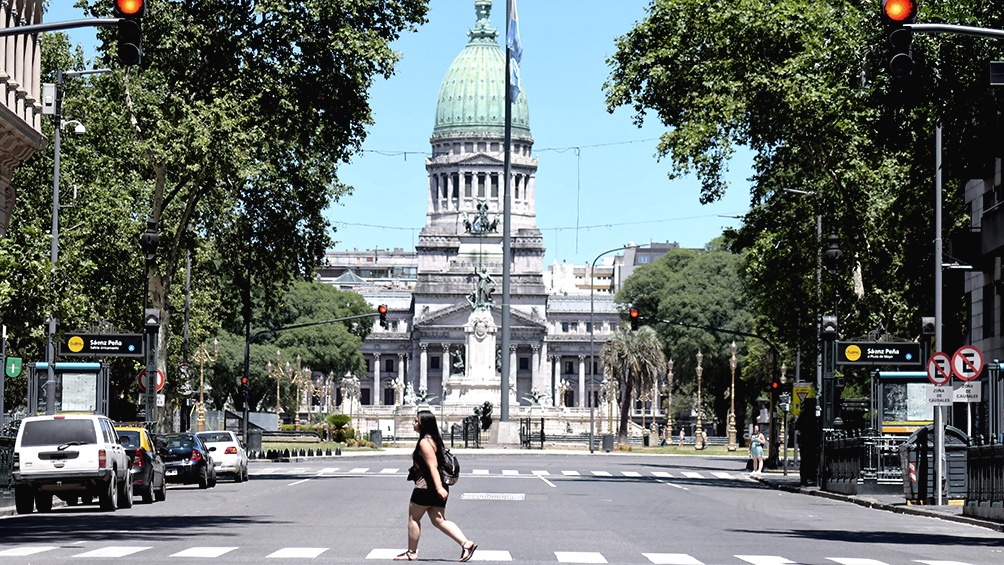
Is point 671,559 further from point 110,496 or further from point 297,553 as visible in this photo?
point 110,496

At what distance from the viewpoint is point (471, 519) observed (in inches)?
1168

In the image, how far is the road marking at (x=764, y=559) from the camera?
2035cm

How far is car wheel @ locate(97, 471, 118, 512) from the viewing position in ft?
104

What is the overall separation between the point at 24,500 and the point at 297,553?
11798 mm

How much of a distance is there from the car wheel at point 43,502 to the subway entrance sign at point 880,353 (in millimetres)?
18827

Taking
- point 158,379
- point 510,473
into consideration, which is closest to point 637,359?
point 510,473

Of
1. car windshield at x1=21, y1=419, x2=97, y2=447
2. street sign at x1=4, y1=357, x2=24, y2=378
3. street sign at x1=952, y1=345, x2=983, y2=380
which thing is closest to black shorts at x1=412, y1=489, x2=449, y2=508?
car windshield at x1=21, y1=419, x2=97, y2=447

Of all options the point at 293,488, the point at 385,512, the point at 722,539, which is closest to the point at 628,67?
the point at 293,488

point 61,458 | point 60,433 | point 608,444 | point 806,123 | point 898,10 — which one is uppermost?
point 806,123

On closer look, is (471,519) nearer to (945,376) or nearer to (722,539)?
(722,539)

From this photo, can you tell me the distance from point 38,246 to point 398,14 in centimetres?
1374

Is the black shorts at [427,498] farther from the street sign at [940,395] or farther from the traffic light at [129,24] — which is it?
the street sign at [940,395]

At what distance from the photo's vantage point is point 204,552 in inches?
824

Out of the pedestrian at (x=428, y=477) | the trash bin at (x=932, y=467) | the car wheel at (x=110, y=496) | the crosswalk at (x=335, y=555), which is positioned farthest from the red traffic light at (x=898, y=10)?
the trash bin at (x=932, y=467)
